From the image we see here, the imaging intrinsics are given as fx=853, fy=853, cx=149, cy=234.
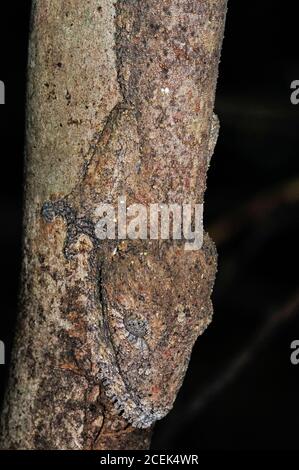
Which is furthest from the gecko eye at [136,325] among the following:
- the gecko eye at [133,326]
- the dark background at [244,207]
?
the dark background at [244,207]

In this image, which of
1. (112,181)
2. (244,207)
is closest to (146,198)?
(112,181)

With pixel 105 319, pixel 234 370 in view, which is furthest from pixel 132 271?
pixel 234 370

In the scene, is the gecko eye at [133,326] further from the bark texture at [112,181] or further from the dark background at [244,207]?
the dark background at [244,207]

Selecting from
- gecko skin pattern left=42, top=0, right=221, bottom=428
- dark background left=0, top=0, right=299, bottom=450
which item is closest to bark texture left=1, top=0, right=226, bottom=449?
gecko skin pattern left=42, top=0, right=221, bottom=428

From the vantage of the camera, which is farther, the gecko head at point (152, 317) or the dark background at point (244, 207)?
the dark background at point (244, 207)

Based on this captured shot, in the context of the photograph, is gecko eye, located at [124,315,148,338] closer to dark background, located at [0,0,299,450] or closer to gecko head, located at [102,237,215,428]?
gecko head, located at [102,237,215,428]

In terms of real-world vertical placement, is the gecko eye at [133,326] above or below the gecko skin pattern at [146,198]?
below

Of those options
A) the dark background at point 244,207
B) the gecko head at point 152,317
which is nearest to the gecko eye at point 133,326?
the gecko head at point 152,317

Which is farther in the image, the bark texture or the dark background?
the dark background
